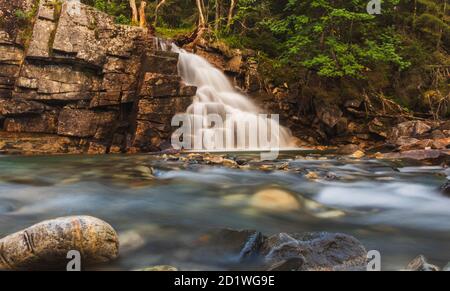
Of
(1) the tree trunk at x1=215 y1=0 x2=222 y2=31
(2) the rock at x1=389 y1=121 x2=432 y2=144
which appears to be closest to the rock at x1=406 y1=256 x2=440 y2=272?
(2) the rock at x1=389 y1=121 x2=432 y2=144

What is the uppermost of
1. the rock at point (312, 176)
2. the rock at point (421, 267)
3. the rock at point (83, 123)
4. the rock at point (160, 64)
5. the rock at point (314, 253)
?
the rock at point (160, 64)

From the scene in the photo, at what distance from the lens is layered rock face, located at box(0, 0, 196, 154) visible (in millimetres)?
13578

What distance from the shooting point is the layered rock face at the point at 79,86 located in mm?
13578

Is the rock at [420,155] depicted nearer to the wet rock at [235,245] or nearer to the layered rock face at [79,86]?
the layered rock face at [79,86]

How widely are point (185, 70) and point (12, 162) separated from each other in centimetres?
803

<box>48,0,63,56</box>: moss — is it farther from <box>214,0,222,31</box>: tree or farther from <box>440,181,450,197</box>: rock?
<box>440,181,450,197</box>: rock

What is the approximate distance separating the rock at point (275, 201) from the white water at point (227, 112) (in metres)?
8.08

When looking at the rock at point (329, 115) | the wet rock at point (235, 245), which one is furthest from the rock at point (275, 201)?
the rock at point (329, 115)

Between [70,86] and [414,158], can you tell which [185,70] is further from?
[414,158]

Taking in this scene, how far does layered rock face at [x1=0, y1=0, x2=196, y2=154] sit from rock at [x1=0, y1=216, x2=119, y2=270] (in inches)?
397

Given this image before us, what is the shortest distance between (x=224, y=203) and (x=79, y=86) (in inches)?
391

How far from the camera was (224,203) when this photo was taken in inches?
238
